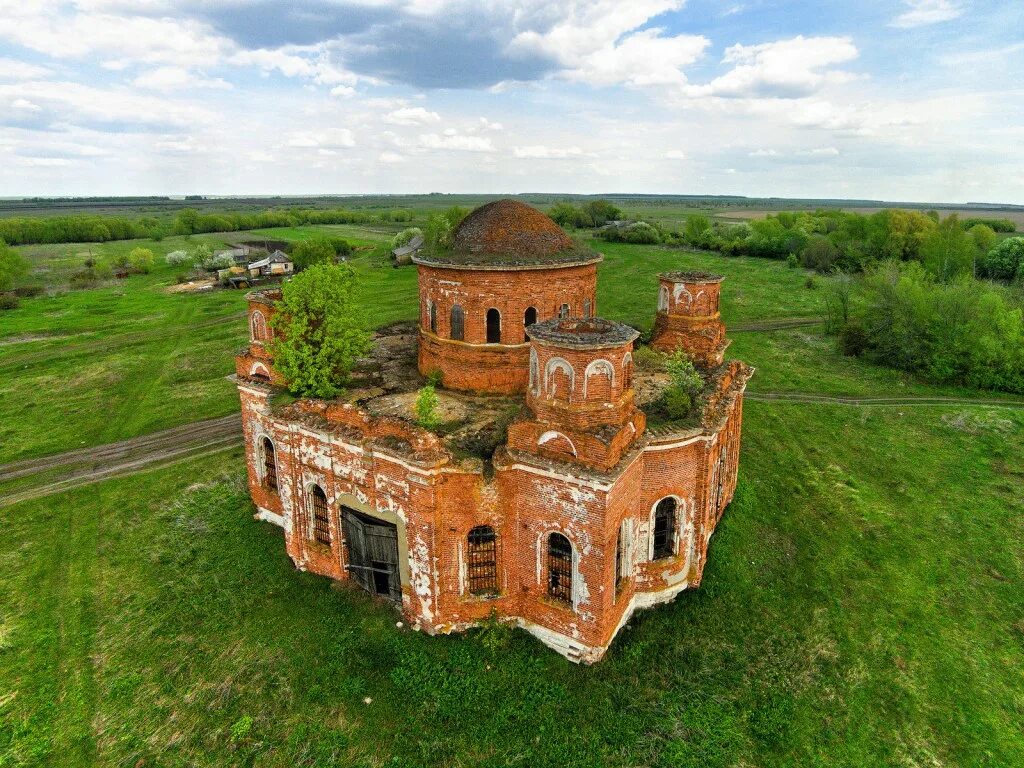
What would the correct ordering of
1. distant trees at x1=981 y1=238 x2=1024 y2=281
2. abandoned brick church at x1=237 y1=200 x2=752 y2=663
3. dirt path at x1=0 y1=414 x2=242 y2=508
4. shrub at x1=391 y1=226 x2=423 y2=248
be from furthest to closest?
shrub at x1=391 y1=226 x2=423 y2=248 → distant trees at x1=981 y1=238 x2=1024 y2=281 → dirt path at x1=0 y1=414 x2=242 y2=508 → abandoned brick church at x1=237 y1=200 x2=752 y2=663

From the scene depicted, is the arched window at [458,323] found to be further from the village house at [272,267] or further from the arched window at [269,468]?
the village house at [272,267]

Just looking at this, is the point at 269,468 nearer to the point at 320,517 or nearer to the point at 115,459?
the point at 320,517

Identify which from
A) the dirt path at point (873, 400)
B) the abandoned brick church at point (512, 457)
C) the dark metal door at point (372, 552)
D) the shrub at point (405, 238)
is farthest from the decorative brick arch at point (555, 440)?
the shrub at point (405, 238)

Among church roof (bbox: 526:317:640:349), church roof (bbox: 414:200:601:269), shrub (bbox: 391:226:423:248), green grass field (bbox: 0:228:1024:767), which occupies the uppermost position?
church roof (bbox: 414:200:601:269)

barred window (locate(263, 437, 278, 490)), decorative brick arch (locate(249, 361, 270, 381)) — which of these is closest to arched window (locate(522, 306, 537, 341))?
decorative brick arch (locate(249, 361, 270, 381))

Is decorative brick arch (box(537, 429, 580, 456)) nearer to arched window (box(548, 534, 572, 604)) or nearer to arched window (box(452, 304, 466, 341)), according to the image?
arched window (box(548, 534, 572, 604))

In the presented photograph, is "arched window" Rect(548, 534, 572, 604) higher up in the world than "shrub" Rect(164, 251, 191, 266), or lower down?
lower down

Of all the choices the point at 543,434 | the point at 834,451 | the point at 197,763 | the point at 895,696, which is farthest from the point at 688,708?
the point at 834,451
